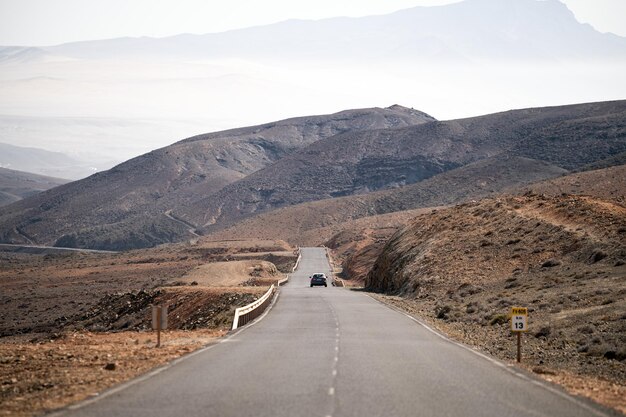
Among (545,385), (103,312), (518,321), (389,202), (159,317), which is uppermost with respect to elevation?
(389,202)

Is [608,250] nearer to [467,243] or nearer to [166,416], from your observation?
[467,243]

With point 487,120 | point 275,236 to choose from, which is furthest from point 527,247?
point 487,120

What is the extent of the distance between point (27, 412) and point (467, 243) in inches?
1695

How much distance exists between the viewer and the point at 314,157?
200 meters

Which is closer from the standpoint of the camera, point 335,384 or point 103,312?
point 335,384

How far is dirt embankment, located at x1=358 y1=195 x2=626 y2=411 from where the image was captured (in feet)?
76.3

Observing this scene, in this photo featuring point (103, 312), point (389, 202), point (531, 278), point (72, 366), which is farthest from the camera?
point (389, 202)

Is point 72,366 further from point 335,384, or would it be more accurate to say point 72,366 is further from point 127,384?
point 335,384

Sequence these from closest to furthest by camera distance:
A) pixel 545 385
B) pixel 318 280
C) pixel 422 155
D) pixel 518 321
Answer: pixel 545 385 < pixel 518 321 < pixel 318 280 < pixel 422 155

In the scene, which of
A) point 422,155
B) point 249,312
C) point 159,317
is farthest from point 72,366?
point 422,155

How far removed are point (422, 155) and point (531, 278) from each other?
146 meters

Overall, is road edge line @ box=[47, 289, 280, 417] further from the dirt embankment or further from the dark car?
the dark car

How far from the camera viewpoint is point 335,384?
16328 millimetres

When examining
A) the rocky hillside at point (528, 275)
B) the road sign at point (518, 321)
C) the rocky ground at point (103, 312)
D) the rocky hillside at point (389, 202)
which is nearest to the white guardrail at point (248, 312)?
the rocky ground at point (103, 312)
